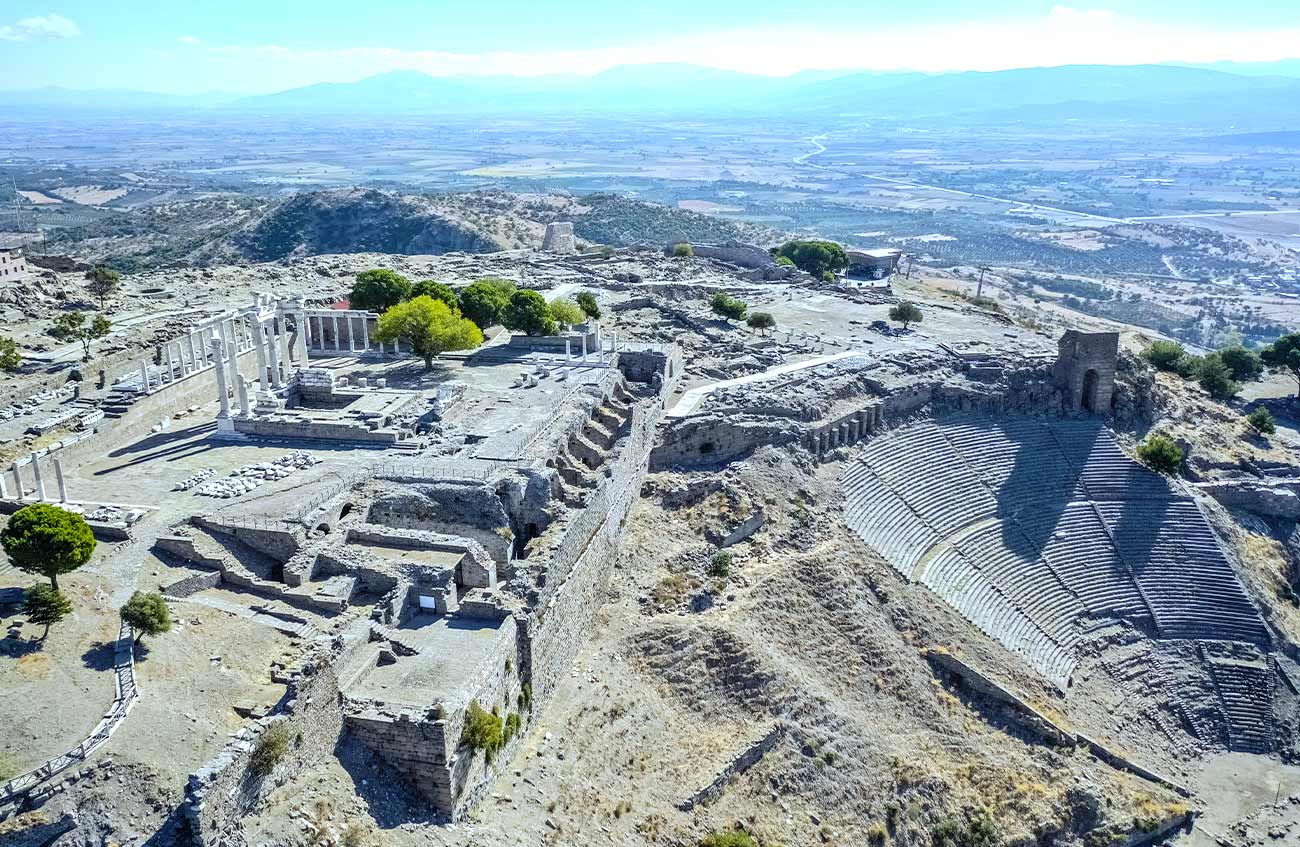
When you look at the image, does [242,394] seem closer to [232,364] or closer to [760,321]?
[232,364]

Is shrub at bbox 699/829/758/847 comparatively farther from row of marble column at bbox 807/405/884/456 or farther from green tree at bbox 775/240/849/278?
green tree at bbox 775/240/849/278

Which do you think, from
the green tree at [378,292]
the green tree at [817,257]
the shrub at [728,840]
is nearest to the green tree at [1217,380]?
the green tree at [817,257]

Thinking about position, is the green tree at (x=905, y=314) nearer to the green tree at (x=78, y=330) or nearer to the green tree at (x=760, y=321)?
the green tree at (x=760, y=321)

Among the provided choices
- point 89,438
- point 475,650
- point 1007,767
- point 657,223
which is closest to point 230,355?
point 89,438

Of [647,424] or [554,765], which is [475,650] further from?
[647,424]

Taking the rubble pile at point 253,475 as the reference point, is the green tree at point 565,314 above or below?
above

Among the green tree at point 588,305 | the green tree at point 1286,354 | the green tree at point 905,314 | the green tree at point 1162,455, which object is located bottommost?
the green tree at point 1162,455
